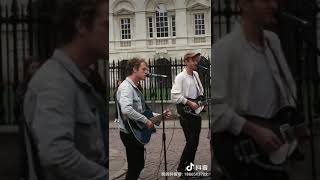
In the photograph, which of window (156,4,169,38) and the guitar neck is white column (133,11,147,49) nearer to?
window (156,4,169,38)

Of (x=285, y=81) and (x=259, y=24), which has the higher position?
(x=259, y=24)

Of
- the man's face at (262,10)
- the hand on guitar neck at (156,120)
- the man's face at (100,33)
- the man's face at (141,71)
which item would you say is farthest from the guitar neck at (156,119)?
the man's face at (262,10)

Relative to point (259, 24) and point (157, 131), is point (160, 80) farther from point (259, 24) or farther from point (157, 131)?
point (259, 24)

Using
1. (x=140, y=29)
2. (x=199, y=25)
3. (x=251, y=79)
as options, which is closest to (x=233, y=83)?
(x=251, y=79)

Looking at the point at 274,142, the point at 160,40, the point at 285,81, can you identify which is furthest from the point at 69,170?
the point at 285,81

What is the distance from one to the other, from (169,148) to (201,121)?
0.23 m

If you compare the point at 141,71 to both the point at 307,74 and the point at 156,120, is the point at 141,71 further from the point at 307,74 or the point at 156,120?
the point at 307,74

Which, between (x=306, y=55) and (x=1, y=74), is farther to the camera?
(x=1, y=74)

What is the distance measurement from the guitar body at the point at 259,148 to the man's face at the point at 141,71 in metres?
0.51

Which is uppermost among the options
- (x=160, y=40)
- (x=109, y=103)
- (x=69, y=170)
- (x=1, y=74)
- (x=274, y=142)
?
(x=160, y=40)

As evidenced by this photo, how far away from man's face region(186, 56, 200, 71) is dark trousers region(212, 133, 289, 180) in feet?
1.32

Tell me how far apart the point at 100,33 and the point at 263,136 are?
106 cm

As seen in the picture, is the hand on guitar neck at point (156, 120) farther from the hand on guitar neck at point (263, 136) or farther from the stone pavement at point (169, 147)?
the hand on guitar neck at point (263, 136)

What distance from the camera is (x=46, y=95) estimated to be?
8.11ft
